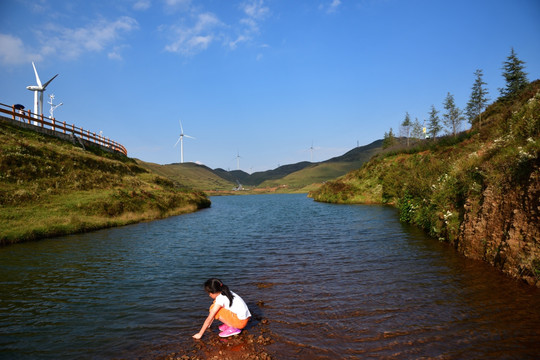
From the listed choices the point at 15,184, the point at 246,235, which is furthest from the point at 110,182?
the point at 246,235

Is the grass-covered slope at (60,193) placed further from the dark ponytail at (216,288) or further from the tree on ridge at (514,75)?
the tree on ridge at (514,75)

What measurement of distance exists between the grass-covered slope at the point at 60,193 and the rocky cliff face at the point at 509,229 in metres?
30.8

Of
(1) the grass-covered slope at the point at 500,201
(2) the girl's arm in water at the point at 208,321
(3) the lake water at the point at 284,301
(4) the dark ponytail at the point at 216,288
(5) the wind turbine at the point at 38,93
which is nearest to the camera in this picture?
(3) the lake water at the point at 284,301

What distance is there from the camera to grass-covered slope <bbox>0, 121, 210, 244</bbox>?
25.6 m

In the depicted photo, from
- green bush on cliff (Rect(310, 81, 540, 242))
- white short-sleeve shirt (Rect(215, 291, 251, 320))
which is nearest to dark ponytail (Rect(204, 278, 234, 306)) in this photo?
white short-sleeve shirt (Rect(215, 291, 251, 320))

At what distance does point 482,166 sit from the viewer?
16.6m

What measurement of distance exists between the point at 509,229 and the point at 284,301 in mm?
9940

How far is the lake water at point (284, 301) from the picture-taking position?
8.45 metres

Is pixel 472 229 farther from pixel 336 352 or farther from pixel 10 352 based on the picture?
pixel 10 352

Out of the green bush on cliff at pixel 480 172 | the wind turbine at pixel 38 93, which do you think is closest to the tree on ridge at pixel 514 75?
the green bush on cliff at pixel 480 172

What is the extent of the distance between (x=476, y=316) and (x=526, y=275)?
12.8 feet

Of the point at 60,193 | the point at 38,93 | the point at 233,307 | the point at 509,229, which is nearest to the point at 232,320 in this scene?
the point at 233,307

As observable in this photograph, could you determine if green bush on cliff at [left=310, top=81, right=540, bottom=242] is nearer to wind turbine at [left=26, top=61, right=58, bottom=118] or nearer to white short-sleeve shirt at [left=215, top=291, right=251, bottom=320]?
white short-sleeve shirt at [left=215, top=291, right=251, bottom=320]

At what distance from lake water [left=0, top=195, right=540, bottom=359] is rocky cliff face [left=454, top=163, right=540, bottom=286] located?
2.41ft
